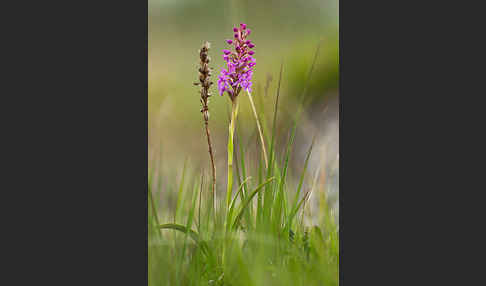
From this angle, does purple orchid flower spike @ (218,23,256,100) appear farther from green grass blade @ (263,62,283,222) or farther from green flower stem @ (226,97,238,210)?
green grass blade @ (263,62,283,222)

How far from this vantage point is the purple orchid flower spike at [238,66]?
3811mm

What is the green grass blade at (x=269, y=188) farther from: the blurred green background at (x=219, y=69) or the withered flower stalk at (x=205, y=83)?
the withered flower stalk at (x=205, y=83)

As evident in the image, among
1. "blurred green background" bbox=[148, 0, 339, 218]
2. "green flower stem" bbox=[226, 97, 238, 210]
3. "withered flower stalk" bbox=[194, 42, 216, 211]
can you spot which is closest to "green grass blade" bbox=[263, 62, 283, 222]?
"blurred green background" bbox=[148, 0, 339, 218]

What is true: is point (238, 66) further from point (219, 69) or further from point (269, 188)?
point (269, 188)

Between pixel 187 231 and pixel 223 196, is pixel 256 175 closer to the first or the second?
pixel 223 196

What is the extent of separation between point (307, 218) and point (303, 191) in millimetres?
187

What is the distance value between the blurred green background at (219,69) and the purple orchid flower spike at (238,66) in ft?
0.13

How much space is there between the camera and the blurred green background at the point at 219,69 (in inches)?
151

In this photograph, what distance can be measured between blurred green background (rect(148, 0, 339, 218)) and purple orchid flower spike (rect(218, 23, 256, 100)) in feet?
0.13

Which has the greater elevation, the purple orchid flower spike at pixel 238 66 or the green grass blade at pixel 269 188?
the purple orchid flower spike at pixel 238 66

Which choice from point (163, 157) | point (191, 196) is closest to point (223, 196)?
point (191, 196)

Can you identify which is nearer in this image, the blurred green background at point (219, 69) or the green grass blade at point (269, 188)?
the green grass blade at point (269, 188)

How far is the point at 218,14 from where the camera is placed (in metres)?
3.85

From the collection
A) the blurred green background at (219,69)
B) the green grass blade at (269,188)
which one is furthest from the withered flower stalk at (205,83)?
the green grass blade at (269,188)
